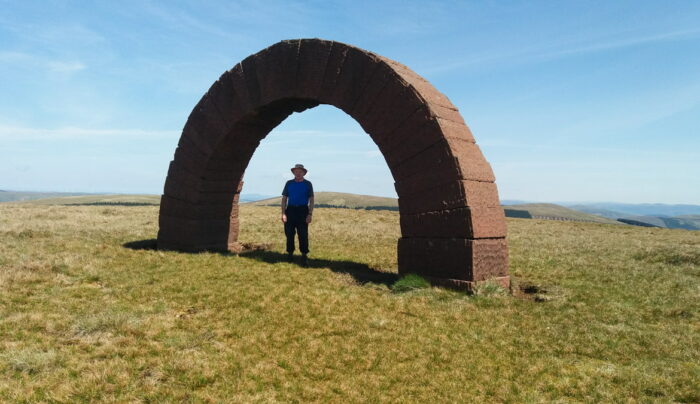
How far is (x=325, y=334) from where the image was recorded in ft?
18.7

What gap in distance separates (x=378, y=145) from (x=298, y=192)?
7.14ft

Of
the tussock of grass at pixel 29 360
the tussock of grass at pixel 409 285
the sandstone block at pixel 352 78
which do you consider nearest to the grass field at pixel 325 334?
the tussock of grass at pixel 29 360

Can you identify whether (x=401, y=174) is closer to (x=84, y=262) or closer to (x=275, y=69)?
(x=275, y=69)

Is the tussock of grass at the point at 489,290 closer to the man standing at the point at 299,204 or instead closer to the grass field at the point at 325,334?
the grass field at the point at 325,334

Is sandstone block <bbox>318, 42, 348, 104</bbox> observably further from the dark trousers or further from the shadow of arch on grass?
the shadow of arch on grass

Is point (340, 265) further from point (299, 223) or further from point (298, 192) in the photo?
point (298, 192)

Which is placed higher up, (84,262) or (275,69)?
(275,69)

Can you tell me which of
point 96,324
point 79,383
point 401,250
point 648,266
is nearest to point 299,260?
point 401,250

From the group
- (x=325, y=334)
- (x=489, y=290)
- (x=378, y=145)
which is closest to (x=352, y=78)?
(x=378, y=145)

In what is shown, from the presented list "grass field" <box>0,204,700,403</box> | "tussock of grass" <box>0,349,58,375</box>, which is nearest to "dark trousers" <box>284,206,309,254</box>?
"grass field" <box>0,204,700,403</box>

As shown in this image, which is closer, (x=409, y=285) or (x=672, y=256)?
(x=409, y=285)

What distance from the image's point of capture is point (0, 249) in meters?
10.5

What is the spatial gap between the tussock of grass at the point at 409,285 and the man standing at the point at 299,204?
8.89 feet

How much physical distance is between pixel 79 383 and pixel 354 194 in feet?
637
